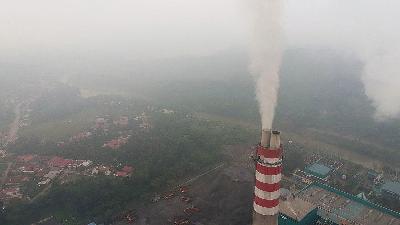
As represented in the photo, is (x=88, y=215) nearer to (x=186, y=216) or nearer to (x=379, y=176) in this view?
(x=186, y=216)

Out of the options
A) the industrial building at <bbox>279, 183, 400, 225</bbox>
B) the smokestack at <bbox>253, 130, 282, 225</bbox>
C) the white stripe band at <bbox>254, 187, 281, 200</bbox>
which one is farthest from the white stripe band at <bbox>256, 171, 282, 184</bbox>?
the industrial building at <bbox>279, 183, 400, 225</bbox>

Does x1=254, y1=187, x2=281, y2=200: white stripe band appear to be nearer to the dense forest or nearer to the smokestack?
the smokestack

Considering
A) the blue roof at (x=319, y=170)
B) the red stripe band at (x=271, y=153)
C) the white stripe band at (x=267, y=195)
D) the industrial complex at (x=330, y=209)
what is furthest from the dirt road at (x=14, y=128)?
the red stripe band at (x=271, y=153)

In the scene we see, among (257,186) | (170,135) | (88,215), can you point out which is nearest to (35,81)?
(170,135)

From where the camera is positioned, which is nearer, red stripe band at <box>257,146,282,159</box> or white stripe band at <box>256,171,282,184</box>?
red stripe band at <box>257,146,282,159</box>

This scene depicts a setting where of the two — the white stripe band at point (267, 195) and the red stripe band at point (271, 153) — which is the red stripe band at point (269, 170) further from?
the white stripe band at point (267, 195)

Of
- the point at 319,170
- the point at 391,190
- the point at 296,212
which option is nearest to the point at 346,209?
the point at 296,212
